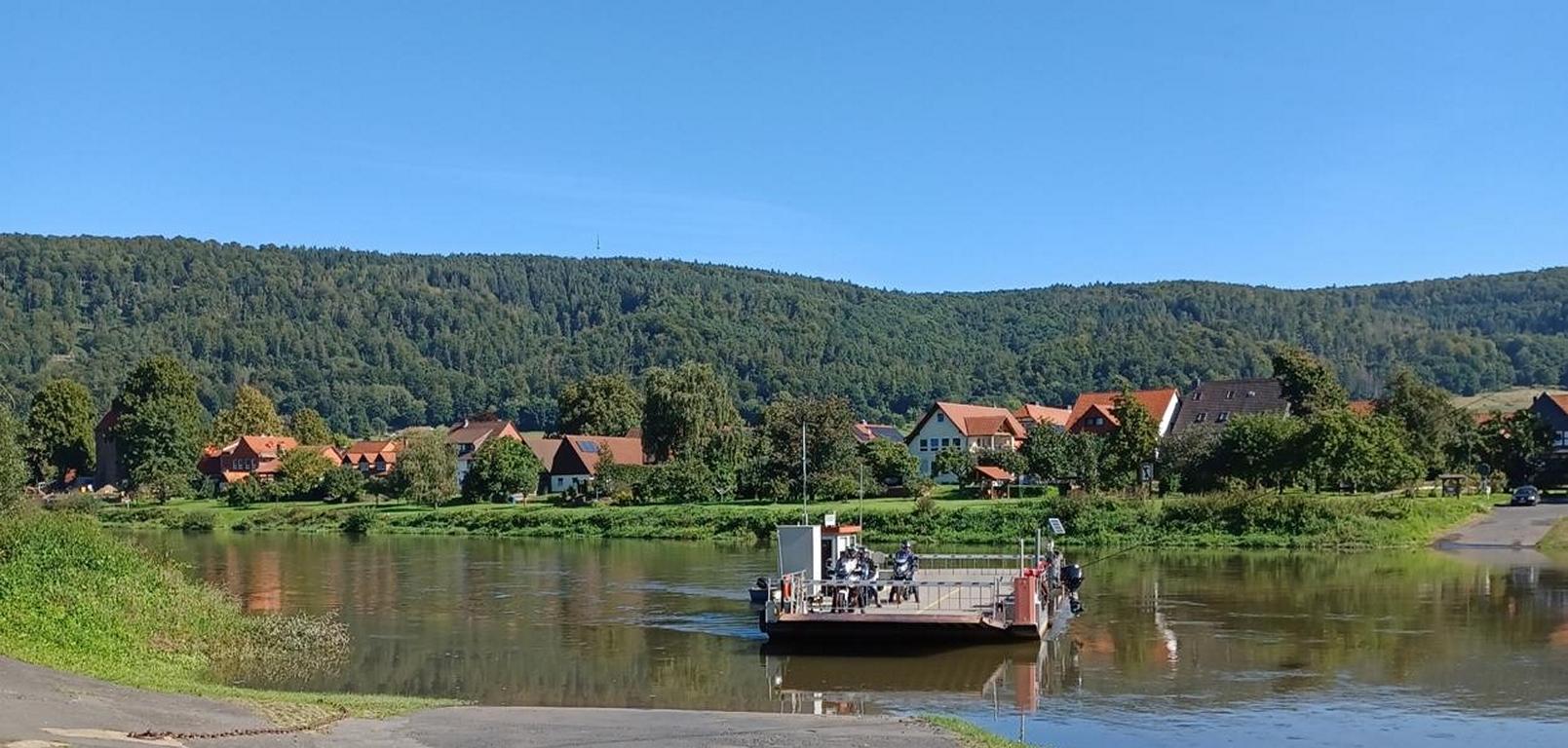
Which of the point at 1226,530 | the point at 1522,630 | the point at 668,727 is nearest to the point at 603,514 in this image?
the point at 1226,530

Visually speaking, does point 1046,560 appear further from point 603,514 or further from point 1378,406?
point 1378,406

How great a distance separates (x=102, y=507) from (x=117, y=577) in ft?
231

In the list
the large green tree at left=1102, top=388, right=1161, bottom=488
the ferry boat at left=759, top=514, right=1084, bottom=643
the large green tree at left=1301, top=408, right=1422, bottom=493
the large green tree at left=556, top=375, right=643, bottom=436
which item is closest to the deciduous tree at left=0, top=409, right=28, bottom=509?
the ferry boat at left=759, top=514, right=1084, bottom=643

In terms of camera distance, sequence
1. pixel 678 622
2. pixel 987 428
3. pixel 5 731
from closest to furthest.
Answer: pixel 5 731, pixel 678 622, pixel 987 428

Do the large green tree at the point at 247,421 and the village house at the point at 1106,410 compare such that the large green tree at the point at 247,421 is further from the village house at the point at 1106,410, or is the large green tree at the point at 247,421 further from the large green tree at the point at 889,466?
the village house at the point at 1106,410

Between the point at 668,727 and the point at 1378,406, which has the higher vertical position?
the point at 1378,406

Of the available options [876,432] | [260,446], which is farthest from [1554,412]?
[260,446]

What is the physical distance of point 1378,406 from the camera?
275 ft

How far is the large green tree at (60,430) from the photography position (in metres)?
116

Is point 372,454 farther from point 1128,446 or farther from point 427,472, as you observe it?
point 1128,446

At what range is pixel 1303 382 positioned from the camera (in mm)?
99438

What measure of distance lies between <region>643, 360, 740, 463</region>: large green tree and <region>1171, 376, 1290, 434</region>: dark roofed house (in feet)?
111

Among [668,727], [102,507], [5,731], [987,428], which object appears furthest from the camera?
[987,428]

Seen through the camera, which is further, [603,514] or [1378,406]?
[1378,406]
